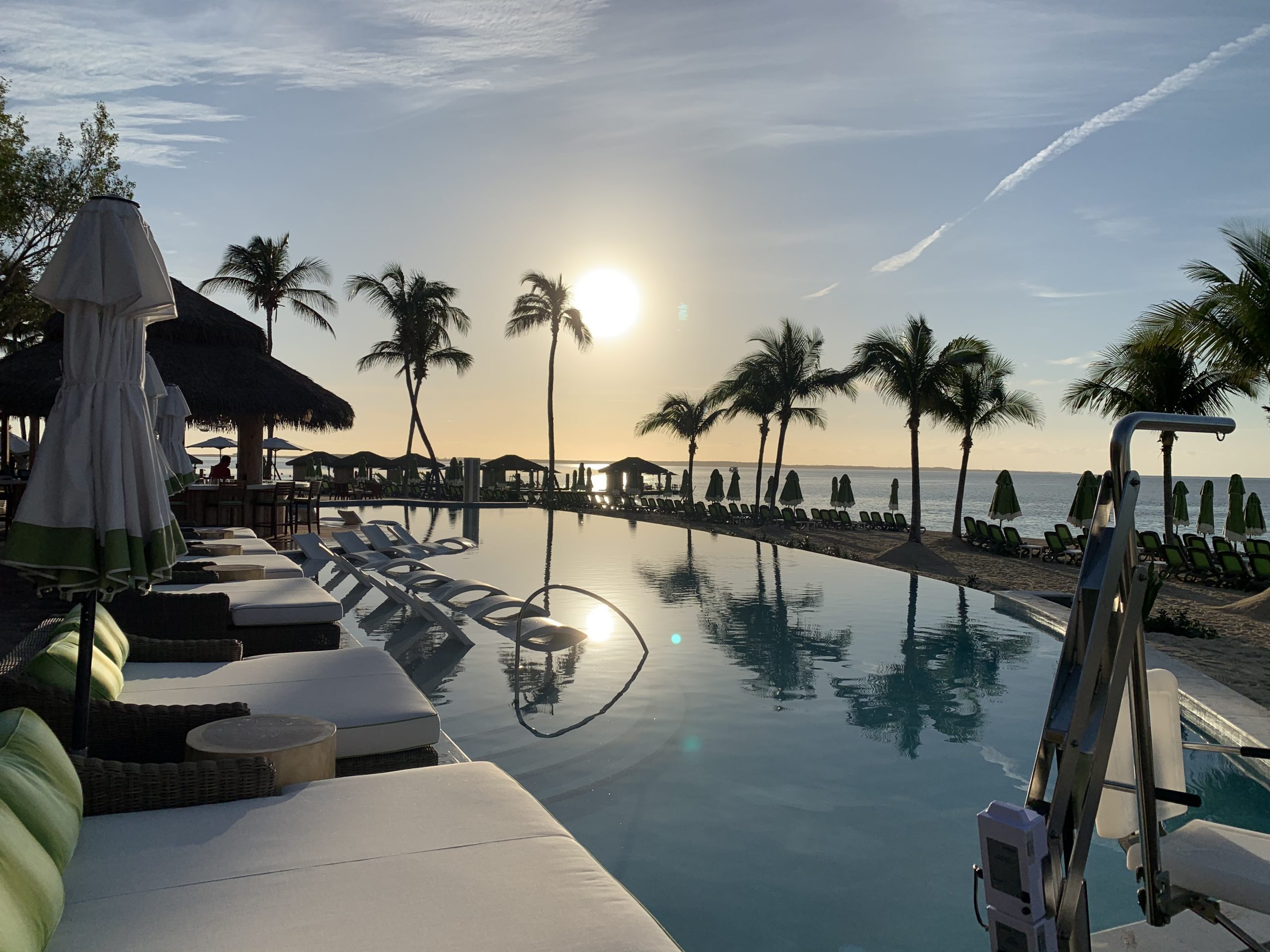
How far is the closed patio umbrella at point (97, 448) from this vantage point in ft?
8.73

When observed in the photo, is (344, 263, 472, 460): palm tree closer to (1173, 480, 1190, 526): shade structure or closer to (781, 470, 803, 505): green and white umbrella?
(781, 470, 803, 505): green and white umbrella

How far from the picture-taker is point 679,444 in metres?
37.0

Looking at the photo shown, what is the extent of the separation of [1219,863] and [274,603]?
17.0 feet

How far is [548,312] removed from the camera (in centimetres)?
3103

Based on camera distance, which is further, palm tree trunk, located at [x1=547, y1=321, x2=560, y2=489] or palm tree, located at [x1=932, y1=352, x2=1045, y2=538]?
palm tree trunk, located at [x1=547, y1=321, x2=560, y2=489]

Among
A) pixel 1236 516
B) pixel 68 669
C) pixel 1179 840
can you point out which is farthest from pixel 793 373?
pixel 1179 840

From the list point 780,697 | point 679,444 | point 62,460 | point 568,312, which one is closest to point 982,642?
point 780,697

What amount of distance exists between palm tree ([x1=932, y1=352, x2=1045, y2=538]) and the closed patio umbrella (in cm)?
2112

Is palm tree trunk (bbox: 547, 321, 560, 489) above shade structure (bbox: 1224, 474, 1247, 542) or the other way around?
above

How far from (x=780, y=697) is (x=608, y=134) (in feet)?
33.4

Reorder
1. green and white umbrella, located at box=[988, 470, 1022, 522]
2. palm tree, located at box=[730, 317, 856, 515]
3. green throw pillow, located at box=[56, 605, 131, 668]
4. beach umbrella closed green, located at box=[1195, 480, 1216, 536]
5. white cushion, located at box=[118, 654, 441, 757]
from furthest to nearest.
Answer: palm tree, located at box=[730, 317, 856, 515] → green and white umbrella, located at box=[988, 470, 1022, 522] → beach umbrella closed green, located at box=[1195, 480, 1216, 536] → green throw pillow, located at box=[56, 605, 131, 668] → white cushion, located at box=[118, 654, 441, 757]

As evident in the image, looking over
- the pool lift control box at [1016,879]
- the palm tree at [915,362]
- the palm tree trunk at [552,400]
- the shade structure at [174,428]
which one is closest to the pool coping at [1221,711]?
the pool lift control box at [1016,879]

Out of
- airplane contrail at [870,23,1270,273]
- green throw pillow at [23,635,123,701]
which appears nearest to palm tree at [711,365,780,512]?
airplane contrail at [870,23,1270,273]

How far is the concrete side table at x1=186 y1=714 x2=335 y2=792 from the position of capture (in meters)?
2.57
